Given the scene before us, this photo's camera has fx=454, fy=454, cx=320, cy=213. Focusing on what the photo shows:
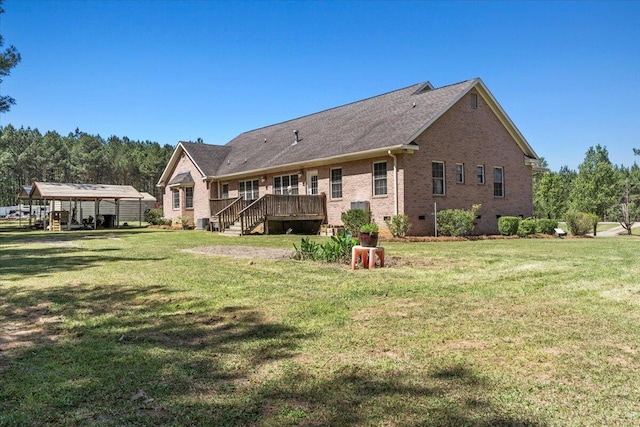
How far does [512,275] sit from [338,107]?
20909 mm

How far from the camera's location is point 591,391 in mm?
3070

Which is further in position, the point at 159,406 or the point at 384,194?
the point at 384,194

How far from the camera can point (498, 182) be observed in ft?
73.0

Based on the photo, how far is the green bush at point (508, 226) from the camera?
1995 centimetres

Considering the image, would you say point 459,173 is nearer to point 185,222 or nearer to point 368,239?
point 368,239

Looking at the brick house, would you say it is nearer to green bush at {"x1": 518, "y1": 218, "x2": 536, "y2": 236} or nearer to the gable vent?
the gable vent

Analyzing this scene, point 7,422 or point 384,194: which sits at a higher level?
point 384,194

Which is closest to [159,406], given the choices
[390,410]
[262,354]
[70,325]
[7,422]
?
[7,422]

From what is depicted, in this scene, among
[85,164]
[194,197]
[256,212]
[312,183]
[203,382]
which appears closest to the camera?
[203,382]

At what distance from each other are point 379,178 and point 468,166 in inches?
182

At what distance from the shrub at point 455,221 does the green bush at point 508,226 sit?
2349 mm

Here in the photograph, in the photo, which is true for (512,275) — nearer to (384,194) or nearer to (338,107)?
(384,194)

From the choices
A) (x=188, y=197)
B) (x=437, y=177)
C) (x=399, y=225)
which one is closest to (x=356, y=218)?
(x=399, y=225)

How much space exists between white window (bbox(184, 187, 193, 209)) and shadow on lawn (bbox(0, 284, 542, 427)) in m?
26.7
